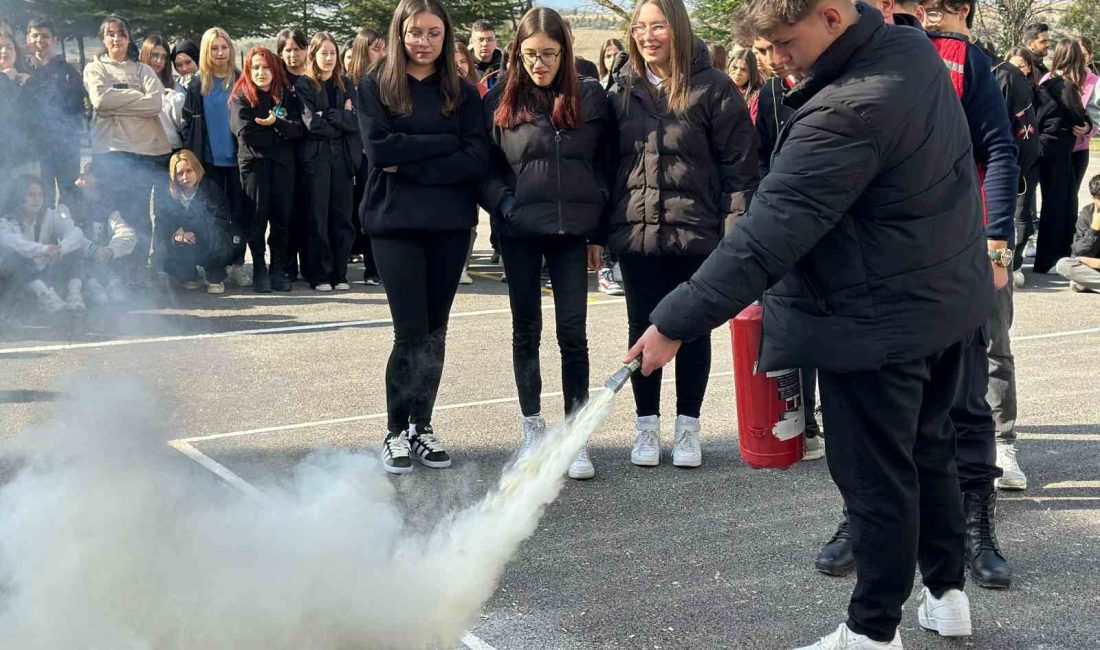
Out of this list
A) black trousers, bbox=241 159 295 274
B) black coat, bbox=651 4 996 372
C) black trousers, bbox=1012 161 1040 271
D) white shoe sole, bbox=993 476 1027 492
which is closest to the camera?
black coat, bbox=651 4 996 372

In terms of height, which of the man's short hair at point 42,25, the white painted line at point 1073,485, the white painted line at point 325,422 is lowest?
the white painted line at point 1073,485

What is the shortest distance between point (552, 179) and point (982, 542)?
2.45 meters

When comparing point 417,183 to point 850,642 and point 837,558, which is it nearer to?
point 837,558

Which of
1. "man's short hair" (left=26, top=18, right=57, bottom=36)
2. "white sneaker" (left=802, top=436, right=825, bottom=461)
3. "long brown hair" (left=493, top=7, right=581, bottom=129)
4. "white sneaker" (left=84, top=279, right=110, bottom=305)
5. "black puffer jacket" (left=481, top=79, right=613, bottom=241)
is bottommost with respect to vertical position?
"white sneaker" (left=802, top=436, right=825, bottom=461)

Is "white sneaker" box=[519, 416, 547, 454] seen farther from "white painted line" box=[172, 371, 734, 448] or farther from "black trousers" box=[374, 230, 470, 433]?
"white painted line" box=[172, 371, 734, 448]

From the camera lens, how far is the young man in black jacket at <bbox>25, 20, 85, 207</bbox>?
15.9 feet

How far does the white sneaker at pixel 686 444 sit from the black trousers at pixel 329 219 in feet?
18.8

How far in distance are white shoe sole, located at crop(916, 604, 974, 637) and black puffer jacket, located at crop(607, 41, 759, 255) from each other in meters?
2.10

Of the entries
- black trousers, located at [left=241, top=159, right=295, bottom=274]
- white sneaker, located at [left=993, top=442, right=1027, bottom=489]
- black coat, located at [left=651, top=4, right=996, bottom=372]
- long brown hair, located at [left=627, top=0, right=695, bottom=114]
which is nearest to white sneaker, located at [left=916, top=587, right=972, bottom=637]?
black coat, located at [left=651, top=4, right=996, bottom=372]

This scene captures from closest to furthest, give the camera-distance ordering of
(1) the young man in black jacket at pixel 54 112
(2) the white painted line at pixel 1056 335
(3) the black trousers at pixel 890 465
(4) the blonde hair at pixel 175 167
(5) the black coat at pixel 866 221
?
(5) the black coat at pixel 866 221, (3) the black trousers at pixel 890 465, (1) the young man in black jacket at pixel 54 112, (4) the blonde hair at pixel 175 167, (2) the white painted line at pixel 1056 335

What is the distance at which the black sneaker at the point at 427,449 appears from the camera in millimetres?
5734

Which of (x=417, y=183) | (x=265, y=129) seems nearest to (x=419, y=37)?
(x=417, y=183)

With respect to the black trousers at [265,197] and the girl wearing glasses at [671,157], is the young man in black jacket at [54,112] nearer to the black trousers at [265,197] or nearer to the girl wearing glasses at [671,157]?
the girl wearing glasses at [671,157]

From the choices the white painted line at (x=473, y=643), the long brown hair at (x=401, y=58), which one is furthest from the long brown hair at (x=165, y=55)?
the white painted line at (x=473, y=643)
